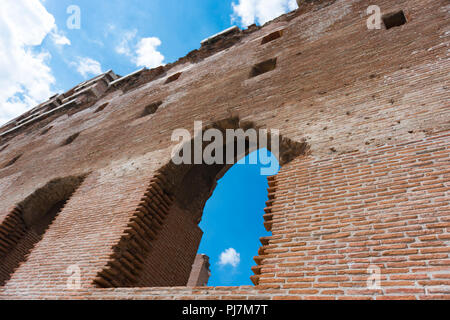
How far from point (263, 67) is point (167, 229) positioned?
401 centimetres

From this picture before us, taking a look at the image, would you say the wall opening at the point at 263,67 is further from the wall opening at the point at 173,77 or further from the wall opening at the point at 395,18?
the wall opening at the point at 173,77

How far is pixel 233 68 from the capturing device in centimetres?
690

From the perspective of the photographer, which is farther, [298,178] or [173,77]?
[173,77]

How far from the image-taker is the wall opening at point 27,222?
238 inches

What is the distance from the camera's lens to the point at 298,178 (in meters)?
3.24

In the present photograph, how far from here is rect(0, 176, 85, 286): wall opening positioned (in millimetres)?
6055

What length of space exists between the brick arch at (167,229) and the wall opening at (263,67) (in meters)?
1.61

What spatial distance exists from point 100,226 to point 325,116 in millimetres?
3540

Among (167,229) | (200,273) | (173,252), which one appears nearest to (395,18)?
(167,229)

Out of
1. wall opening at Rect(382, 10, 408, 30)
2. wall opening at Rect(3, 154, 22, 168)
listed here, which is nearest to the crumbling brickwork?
wall opening at Rect(3, 154, 22, 168)

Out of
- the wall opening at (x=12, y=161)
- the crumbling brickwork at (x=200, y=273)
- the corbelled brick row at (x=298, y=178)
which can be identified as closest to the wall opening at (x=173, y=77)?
the corbelled brick row at (x=298, y=178)

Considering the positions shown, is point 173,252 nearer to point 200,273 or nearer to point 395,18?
point 395,18

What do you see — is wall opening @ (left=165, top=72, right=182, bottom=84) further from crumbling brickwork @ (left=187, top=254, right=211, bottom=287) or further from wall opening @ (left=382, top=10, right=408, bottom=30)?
crumbling brickwork @ (left=187, top=254, right=211, bottom=287)
